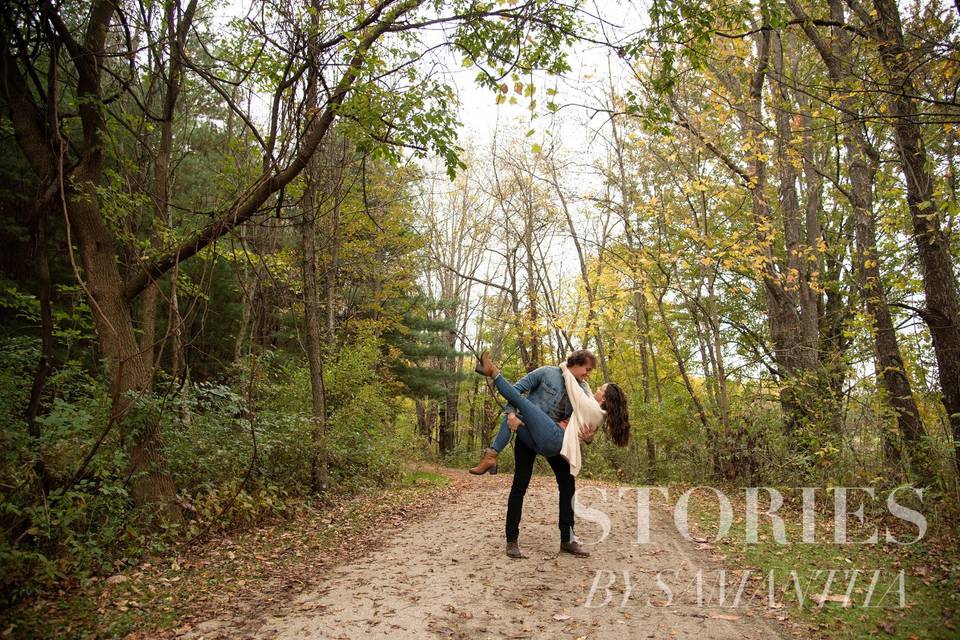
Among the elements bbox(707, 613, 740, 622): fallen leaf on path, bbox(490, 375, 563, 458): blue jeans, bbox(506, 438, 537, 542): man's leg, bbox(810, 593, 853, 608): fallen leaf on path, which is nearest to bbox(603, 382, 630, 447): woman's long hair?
bbox(490, 375, 563, 458): blue jeans

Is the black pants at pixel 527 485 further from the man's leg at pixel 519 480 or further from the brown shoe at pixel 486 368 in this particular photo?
the brown shoe at pixel 486 368

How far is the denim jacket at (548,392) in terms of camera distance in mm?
5613

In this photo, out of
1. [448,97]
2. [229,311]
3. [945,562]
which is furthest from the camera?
[229,311]

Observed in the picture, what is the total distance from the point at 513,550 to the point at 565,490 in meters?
0.80

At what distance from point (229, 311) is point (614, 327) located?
43.7 ft

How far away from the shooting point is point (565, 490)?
5.71 metres

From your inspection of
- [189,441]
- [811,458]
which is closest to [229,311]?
[189,441]

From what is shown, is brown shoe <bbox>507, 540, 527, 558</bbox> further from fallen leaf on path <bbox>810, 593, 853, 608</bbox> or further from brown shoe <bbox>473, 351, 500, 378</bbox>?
fallen leaf on path <bbox>810, 593, 853, 608</bbox>

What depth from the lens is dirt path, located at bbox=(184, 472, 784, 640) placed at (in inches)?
157

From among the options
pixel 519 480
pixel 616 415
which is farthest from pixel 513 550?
pixel 616 415

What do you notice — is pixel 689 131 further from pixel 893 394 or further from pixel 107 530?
pixel 107 530

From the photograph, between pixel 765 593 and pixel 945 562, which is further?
pixel 945 562

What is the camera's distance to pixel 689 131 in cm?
1087

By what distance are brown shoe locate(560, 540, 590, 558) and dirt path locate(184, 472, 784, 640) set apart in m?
0.06
